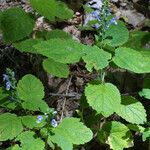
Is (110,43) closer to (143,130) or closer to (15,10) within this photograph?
(143,130)

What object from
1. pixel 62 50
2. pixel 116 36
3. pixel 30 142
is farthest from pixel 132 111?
pixel 30 142

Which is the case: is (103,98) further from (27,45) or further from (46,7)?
(46,7)

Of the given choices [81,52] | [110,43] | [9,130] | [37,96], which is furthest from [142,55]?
[9,130]

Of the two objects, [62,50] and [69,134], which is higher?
[62,50]

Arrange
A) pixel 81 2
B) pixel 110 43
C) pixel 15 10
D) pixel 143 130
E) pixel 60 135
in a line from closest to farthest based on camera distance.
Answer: pixel 60 135
pixel 110 43
pixel 143 130
pixel 15 10
pixel 81 2

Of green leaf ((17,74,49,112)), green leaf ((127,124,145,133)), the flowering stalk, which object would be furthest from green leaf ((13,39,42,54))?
green leaf ((127,124,145,133))

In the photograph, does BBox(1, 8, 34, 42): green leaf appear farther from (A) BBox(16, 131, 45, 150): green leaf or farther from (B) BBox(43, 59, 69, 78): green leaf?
(A) BBox(16, 131, 45, 150): green leaf

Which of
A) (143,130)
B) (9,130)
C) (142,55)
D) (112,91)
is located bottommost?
(143,130)
